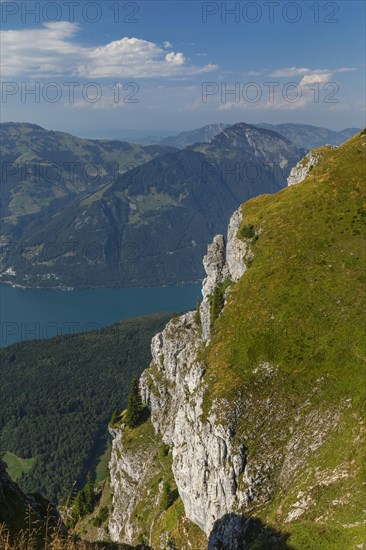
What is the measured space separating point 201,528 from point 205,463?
9.89m

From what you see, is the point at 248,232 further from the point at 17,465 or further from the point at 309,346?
the point at 17,465

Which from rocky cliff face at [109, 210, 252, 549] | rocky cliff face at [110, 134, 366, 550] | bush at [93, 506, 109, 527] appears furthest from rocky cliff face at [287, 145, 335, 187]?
bush at [93, 506, 109, 527]

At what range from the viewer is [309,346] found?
50.9 m

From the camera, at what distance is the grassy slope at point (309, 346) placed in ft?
128

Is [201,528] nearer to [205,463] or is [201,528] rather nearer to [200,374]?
[205,463]

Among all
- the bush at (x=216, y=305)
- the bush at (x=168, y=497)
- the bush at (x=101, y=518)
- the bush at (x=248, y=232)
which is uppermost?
the bush at (x=248, y=232)

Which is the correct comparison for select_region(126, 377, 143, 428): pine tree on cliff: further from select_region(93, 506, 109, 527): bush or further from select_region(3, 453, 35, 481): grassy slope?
select_region(3, 453, 35, 481): grassy slope

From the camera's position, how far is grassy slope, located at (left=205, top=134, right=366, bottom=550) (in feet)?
128

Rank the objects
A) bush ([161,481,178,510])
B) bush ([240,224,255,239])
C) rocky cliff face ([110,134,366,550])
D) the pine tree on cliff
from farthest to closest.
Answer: the pine tree on cliff < bush ([240,224,255,239]) < bush ([161,481,178,510]) < rocky cliff face ([110,134,366,550])

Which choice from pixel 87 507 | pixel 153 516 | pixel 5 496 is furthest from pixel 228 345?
pixel 87 507

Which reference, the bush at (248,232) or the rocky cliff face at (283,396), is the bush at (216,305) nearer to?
the rocky cliff face at (283,396)

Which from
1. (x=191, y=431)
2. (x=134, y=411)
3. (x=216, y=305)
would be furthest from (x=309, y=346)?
(x=134, y=411)

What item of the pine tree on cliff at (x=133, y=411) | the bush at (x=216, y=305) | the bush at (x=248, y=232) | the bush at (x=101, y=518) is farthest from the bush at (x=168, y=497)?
the bush at (x=248, y=232)

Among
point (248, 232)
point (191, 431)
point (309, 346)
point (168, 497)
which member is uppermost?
point (248, 232)
